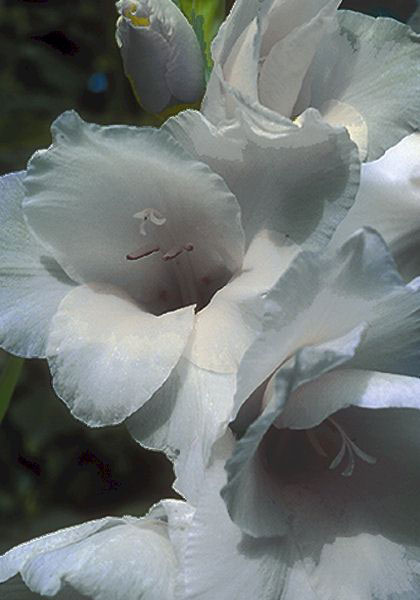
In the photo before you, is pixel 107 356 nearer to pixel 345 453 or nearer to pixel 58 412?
pixel 345 453

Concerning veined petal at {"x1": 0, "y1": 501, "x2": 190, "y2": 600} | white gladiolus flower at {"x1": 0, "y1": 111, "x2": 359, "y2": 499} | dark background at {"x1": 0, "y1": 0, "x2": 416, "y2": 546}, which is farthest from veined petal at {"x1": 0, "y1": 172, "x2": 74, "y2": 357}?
dark background at {"x1": 0, "y1": 0, "x2": 416, "y2": 546}

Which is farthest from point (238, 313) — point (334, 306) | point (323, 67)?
point (323, 67)

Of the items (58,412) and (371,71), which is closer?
(371,71)

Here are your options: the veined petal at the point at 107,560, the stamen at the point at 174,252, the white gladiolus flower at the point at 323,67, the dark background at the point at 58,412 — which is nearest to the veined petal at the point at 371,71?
the white gladiolus flower at the point at 323,67

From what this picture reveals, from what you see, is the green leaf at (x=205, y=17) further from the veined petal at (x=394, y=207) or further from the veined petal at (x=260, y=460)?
the veined petal at (x=260, y=460)

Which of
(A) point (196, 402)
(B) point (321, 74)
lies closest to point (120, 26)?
(B) point (321, 74)

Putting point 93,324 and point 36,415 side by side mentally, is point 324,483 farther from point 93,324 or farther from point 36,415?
point 36,415
